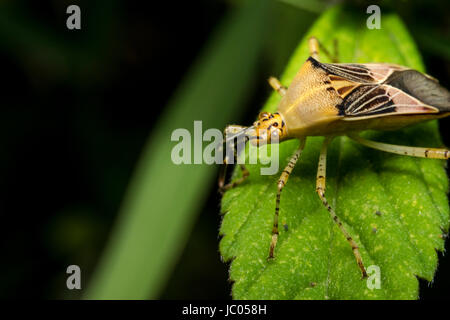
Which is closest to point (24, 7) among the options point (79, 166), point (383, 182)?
point (79, 166)

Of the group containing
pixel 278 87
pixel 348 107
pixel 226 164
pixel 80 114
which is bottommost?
pixel 226 164

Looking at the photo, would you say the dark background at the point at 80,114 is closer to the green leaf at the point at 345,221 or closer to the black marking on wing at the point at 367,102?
the green leaf at the point at 345,221

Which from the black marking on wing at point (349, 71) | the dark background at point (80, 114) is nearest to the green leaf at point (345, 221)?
the black marking on wing at point (349, 71)

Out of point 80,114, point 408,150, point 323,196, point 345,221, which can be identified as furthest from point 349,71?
point 80,114

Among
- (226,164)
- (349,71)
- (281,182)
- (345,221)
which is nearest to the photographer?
(345,221)

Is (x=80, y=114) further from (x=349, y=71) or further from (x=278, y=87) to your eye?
(x=349, y=71)
